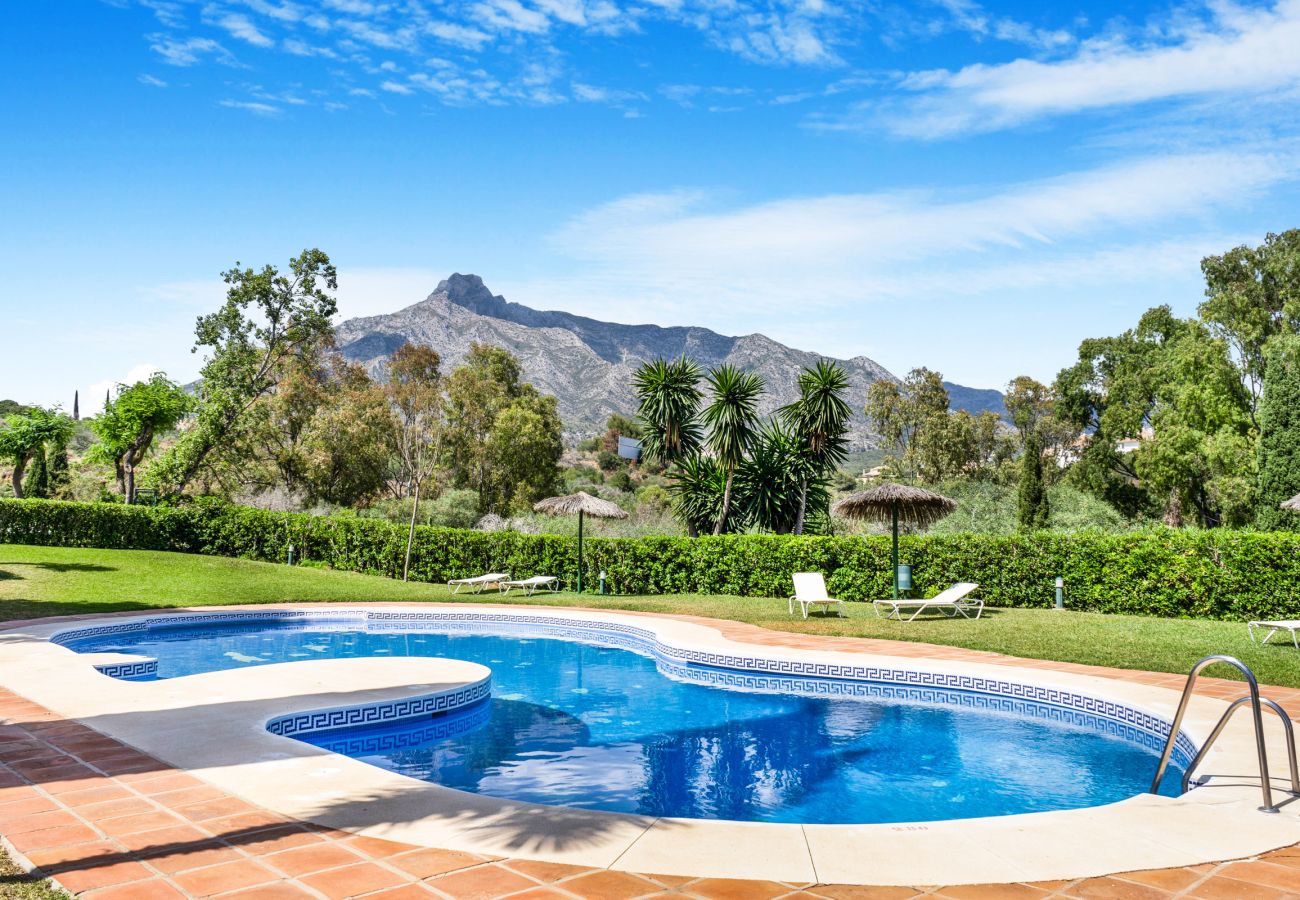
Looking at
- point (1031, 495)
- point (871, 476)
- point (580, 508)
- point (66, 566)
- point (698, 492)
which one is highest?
point (871, 476)

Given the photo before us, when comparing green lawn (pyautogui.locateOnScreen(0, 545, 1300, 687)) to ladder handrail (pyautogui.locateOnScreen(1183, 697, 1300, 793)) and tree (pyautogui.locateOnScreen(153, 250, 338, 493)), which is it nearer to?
ladder handrail (pyautogui.locateOnScreen(1183, 697, 1300, 793))

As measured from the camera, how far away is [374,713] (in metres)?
7.74

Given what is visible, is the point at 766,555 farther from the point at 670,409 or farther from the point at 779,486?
the point at 670,409

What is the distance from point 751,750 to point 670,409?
58.0ft

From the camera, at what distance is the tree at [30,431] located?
23.0 meters

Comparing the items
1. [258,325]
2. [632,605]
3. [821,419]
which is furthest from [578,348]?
[632,605]

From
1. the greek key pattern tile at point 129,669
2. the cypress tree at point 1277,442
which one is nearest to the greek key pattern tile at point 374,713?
the greek key pattern tile at point 129,669

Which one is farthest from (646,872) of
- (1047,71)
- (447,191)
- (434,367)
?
(434,367)

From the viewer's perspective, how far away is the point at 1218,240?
138 ft

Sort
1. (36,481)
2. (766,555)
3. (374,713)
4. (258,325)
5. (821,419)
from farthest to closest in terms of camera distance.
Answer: (258,325)
(36,481)
(821,419)
(766,555)
(374,713)

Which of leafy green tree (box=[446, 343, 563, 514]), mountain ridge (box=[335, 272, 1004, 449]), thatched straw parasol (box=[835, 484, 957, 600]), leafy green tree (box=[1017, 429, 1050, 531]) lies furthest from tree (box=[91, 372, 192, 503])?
mountain ridge (box=[335, 272, 1004, 449])

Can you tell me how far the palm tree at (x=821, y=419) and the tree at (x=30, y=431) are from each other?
1978cm

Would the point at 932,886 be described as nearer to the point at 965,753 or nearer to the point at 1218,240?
the point at 965,753

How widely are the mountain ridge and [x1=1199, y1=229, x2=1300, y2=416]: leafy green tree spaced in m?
43.3
